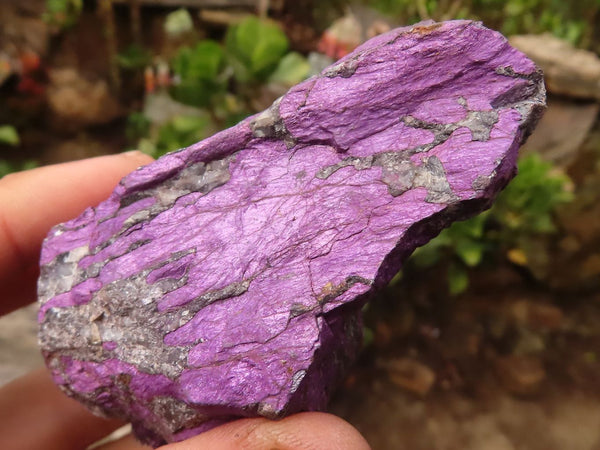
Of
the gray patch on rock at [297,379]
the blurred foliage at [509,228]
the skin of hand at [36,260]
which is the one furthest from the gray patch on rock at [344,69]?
the blurred foliage at [509,228]

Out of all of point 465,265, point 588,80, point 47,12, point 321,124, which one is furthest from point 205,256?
point 47,12

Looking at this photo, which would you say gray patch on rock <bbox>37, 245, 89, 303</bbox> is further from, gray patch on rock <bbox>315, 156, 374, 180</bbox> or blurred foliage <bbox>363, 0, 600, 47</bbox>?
blurred foliage <bbox>363, 0, 600, 47</bbox>

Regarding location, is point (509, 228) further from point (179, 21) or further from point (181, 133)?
point (179, 21)

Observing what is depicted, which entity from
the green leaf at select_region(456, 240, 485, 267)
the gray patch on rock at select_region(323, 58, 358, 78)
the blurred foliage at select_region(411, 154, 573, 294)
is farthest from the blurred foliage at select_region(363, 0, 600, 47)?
the gray patch on rock at select_region(323, 58, 358, 78)

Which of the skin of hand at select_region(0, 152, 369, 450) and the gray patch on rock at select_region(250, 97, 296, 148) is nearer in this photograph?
the gray patch on rock at select_region(250, 97, 296, 148)

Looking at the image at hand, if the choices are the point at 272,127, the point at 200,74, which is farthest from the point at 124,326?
the point at 200,74

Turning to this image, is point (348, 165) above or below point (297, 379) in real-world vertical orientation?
above

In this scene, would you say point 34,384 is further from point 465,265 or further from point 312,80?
point 465,265
